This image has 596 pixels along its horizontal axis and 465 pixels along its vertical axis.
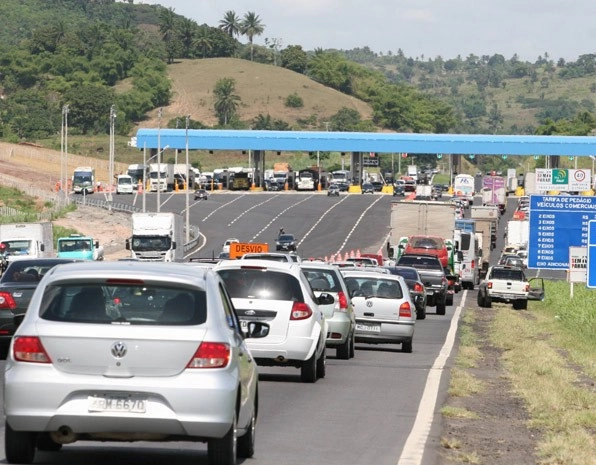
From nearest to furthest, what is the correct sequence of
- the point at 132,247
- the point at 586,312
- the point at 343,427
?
the point at 343,427, the point at 586,312, the point at 132,247

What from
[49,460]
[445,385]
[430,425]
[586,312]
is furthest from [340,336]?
[586,312]

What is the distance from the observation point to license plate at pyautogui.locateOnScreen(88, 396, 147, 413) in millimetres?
10977

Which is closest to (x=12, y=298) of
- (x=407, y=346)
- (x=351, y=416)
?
(x=351, y=416)

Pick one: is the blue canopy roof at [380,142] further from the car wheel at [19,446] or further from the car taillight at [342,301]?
the car wheel at [19,446]

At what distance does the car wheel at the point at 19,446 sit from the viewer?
37.3 feet

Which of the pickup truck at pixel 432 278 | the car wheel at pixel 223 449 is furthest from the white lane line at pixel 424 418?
the pickup truck at pixel 432 278

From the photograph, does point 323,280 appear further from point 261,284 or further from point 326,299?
point 261,284

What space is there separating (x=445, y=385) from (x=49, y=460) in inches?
423

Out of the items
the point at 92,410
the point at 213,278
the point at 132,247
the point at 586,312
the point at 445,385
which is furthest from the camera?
the point at 132,247

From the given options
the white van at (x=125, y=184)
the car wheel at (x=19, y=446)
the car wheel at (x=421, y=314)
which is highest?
the car wheel at (x=19, y=446)

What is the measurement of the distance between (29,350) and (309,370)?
1042 cm

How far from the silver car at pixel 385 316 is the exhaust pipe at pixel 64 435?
62.1 feet

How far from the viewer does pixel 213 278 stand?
38.5 feet

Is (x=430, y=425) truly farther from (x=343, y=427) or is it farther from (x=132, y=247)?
(x=132, y=247)
